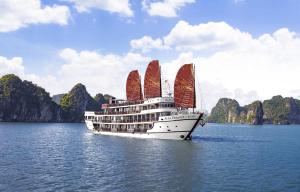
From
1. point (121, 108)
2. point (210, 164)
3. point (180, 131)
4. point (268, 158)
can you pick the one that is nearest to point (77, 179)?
point (210, 164)

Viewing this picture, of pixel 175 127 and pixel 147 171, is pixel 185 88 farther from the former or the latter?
pixel 147 171

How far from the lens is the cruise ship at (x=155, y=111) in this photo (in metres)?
73.9

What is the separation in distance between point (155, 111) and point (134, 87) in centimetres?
2165

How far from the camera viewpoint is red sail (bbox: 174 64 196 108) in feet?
252

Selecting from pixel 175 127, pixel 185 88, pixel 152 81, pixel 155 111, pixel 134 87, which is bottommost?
pixel 175 127

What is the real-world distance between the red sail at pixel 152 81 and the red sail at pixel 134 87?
28.0 feet

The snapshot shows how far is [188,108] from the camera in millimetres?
77125

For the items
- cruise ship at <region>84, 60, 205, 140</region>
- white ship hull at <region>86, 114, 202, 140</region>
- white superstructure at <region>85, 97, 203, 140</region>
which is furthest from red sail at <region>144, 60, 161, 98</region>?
white ship hull at <region>86, 114, 202, 140</region>

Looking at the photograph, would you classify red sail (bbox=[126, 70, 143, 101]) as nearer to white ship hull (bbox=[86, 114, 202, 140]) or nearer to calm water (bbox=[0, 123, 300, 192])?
white ship hull (bbox=[86, 114, 202, 140])

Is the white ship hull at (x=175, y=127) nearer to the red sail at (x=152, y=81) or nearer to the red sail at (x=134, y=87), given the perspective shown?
the red sail at (x=152, y=81)

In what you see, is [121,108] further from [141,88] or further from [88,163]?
[88,163]

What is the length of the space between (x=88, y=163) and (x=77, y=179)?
10587mm

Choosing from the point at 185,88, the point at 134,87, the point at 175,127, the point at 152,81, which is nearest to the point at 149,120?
the point at 175,127

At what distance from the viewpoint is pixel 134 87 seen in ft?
324
